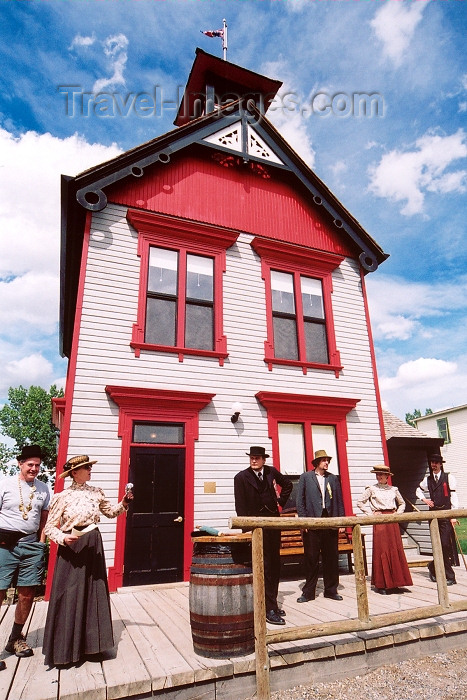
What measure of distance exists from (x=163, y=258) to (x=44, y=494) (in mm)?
5631

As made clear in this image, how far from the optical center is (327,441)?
9.39 meters

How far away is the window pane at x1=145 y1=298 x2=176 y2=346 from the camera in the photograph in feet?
28.0

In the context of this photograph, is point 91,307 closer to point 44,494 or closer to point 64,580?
point 44,494

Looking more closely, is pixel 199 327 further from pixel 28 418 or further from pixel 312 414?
pixel 28 418

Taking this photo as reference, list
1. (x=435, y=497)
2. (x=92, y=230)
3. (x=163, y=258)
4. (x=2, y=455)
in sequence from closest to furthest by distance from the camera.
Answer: (x=435, y=497), (x=92, y=230), (x=163, y=258), (x=2, y=455)

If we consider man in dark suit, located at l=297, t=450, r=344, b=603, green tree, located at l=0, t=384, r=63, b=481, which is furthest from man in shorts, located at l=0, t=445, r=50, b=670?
green tree, located at l=0, t=384, r=63, b=481

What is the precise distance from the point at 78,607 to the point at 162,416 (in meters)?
4.09

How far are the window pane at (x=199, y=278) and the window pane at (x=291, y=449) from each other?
326 centimetres

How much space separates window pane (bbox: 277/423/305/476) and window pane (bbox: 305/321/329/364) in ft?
5.66

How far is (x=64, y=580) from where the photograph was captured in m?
4.10

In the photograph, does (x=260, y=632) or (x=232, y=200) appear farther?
(x=232, y=200)

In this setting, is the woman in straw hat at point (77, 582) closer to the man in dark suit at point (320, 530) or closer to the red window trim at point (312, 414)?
the man in dark suit at point (320, 530)

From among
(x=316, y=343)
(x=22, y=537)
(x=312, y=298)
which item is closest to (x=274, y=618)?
(x=22, y=537)

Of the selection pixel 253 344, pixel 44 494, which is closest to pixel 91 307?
pixel 253 344
